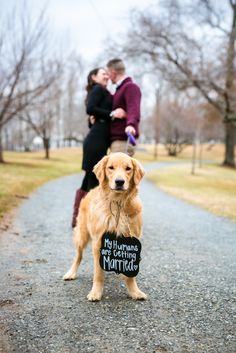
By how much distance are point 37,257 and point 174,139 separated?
→ 53884 mm

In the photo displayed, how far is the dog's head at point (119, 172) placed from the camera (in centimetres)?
367

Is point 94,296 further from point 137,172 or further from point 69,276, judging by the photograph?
point 137,172

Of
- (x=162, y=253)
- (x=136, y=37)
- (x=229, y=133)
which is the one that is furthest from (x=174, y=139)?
(x=162, y=253)

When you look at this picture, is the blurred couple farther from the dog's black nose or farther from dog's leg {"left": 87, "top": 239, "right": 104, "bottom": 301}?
dog's leg {"left": 87, "top": 239, "right": 104, "bottom": 301}

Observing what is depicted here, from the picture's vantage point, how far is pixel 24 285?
401 cm

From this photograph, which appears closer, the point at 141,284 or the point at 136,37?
the point at 141,284

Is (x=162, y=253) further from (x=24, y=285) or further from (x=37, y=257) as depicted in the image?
(x=24, y=285)

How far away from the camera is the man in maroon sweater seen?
16.8 ft

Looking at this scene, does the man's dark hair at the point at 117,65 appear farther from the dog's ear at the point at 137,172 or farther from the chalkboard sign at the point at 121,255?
the chalkboard sign at the point at 121,255

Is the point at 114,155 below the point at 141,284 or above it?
above

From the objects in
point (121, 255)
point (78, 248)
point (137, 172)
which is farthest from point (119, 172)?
point (78, 248)

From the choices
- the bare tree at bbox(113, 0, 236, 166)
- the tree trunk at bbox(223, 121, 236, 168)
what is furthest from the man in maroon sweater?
the tree trunk at bbox(223, 121, 236, 168)

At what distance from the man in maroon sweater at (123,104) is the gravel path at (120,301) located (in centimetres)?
173

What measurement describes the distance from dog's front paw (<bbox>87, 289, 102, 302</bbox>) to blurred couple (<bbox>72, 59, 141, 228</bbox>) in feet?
6.88
